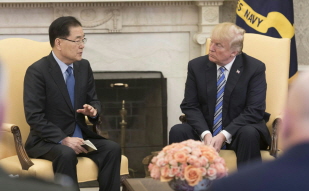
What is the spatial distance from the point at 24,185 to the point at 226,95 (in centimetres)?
297

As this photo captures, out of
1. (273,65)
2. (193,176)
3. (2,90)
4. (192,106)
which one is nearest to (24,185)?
(2,90)

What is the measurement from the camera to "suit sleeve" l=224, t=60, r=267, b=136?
12.4ft

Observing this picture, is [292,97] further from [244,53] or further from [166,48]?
[166,48]

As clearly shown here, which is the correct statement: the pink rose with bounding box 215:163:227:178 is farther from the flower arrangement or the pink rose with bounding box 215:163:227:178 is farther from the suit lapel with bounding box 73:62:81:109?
the suit lapel with bounding box 73:62:81:109

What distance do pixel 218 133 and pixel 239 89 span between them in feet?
1.05

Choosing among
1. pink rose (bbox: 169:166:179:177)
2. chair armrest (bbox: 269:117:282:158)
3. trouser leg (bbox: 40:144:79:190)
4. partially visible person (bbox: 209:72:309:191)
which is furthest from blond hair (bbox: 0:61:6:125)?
chair armrest (bbox: 269:117:282:158)

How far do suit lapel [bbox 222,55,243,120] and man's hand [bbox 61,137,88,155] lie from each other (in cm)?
96

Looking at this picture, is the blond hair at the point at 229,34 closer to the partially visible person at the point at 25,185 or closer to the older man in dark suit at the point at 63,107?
the older man in dark suit at the point at 63,107

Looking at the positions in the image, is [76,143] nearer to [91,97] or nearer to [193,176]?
[91,97]

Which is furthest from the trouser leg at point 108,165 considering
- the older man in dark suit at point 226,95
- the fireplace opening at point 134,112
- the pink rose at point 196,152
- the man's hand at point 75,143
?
the fireplace opening at point 134,112

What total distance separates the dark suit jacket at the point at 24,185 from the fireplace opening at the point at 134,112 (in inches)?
177

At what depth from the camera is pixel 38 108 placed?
141 inches

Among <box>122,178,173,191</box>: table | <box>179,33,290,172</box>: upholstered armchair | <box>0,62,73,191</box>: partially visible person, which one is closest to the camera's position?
<box>0,62,73,191</box>: partially visible person

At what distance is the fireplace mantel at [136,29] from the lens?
560 centimetres
